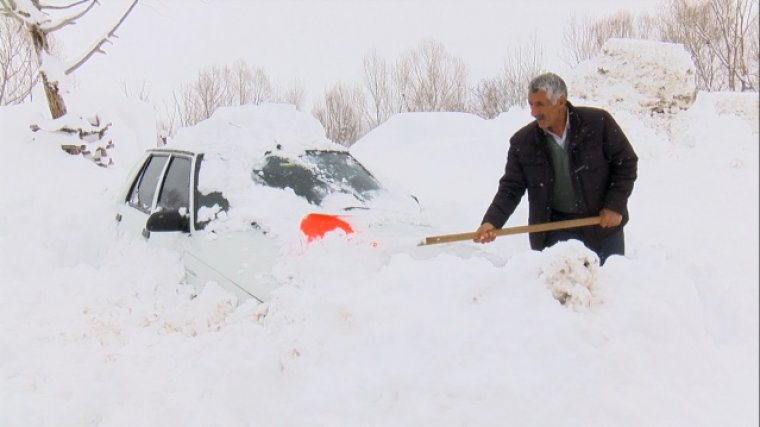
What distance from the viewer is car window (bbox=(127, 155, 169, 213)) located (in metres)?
4.71

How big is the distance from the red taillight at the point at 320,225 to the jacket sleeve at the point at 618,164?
61.5 inches

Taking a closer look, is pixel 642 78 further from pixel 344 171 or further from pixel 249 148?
pixel 249 148

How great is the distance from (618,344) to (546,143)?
56.2 inches

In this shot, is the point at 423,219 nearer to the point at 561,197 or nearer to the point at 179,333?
the point at 561,197

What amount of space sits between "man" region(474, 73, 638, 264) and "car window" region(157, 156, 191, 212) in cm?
220

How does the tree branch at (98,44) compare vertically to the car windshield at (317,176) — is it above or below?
above

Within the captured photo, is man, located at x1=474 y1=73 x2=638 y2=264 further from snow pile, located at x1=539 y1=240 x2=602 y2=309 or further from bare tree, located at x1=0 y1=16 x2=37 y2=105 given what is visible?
bare tree, located at x1=0 y1=16 x2=37 y2=105

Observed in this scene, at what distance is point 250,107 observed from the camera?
505 cm

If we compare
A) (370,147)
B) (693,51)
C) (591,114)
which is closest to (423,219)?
(591,114)

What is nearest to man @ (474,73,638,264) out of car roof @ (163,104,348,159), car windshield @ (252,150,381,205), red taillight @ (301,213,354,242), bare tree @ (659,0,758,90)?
red taillight @ (301,213,354,242)

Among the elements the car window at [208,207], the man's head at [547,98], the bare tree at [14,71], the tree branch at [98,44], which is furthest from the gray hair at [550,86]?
the bare tree at [14,71]

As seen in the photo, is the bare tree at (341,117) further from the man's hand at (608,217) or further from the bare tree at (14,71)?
the man's hand at (608,217)

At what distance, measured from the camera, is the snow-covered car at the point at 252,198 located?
343 centimetres

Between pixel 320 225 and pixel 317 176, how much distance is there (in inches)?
37.8
